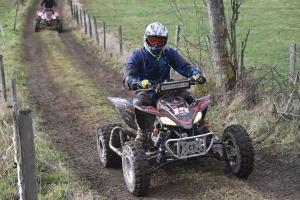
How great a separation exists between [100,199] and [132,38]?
18.1 metres

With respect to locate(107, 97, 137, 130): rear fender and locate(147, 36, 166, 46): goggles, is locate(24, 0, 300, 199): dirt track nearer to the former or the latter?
locate(107, 97, 137, 130): rear fender

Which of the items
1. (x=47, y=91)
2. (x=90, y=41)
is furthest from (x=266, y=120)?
(x=90, y=41)

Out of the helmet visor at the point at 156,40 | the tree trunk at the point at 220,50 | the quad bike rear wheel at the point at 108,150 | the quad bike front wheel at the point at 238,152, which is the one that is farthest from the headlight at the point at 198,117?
the tree trunk at the point at 220,50

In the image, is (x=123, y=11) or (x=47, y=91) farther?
(x=123, y=11)

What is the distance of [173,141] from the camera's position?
17.7 ft

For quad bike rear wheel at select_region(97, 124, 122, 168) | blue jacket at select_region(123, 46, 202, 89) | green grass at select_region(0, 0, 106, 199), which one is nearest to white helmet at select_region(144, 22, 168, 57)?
blue jacket at select_region(123, 46, 202, 89)

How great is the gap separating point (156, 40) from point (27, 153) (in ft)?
9.60

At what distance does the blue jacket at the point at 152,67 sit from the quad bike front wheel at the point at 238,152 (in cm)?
110

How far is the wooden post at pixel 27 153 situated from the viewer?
3486mm

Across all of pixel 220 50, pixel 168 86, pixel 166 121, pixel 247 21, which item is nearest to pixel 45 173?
pixel 166 121

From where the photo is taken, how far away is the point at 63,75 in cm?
1385

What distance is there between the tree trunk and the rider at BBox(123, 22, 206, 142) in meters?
2.36

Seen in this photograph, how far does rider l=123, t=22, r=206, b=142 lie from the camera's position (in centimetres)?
593

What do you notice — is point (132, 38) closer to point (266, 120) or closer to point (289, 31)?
point (289, 31)
